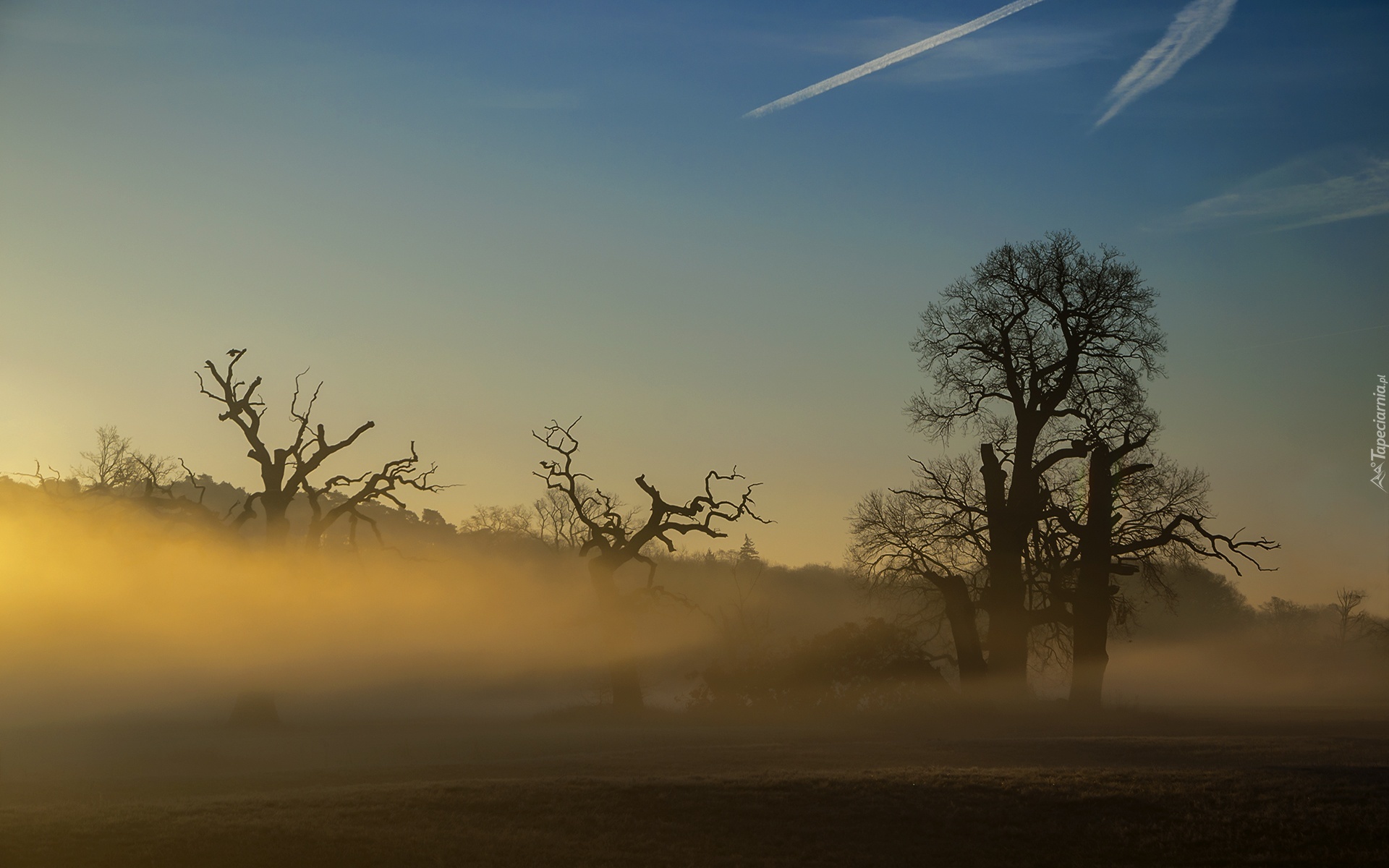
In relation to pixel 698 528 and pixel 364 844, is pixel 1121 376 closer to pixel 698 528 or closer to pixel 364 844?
pixel 698 528

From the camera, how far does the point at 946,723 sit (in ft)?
98.9

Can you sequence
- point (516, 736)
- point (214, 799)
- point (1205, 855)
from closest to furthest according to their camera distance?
point (1205, 855) → point (214, 799) → point (516, 736)

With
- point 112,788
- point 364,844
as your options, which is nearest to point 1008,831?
point 364,844

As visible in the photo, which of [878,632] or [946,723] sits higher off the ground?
[878,632]

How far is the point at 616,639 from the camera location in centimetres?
3803

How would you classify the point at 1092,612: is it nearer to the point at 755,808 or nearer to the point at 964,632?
the point at 964,632

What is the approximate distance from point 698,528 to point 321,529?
13429 mm

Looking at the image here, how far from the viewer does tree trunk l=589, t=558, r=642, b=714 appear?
37750 mm

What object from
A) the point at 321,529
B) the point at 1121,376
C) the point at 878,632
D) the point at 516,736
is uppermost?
the point at 1121,376

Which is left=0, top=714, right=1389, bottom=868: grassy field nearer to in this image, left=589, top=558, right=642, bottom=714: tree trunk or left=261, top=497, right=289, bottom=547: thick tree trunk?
left=261, top=497, right=289, bottom=547: thick tree trunk

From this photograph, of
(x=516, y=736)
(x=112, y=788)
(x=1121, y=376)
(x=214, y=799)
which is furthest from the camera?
(x=1121, y=376)

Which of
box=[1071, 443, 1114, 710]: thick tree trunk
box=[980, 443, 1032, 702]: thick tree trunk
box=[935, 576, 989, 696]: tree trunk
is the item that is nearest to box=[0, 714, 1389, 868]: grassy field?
box=[1071, 443, 1114, 710]: thick tree trunk

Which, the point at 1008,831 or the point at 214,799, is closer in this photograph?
the point at 1008,831

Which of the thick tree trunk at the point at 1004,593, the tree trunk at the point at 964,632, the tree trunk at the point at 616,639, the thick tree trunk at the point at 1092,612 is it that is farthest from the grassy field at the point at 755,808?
the tree trunk at the point at 616,639
